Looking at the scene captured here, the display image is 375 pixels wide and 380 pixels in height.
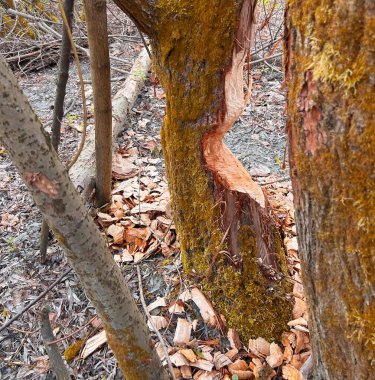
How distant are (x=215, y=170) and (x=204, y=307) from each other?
0.87m

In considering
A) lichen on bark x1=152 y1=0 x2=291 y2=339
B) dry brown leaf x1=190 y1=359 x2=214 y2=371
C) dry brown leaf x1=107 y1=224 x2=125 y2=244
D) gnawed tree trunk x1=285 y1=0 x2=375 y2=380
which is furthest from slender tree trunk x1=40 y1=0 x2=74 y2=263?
gnawed tree trunk x1=285 y1=0 x2=375 y2=380

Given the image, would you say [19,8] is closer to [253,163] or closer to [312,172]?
[253,163]


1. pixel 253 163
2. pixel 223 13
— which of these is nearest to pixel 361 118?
pixel 223 13

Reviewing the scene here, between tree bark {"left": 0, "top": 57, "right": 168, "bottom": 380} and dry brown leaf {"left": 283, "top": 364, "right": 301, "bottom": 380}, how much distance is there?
26.5 inches

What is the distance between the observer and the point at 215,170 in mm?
2111

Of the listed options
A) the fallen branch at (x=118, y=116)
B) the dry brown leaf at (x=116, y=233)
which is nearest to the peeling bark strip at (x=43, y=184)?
the dry brown leaf at (x=116, y=233)

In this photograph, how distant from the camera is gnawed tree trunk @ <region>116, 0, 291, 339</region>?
70.4 inches

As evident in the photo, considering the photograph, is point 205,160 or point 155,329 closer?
point 205,160

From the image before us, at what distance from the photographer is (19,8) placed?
668 centimetres

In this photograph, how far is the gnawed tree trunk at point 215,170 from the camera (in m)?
1.79

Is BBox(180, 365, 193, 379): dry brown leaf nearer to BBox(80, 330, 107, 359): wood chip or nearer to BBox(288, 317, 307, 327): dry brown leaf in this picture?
BBox(80, 330, 107, 359): wood chip

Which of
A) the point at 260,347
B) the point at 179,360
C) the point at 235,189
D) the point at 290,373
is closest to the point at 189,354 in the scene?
the point at 179,360

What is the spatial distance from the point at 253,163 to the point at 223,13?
230cm

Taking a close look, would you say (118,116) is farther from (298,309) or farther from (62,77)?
(298,309)
